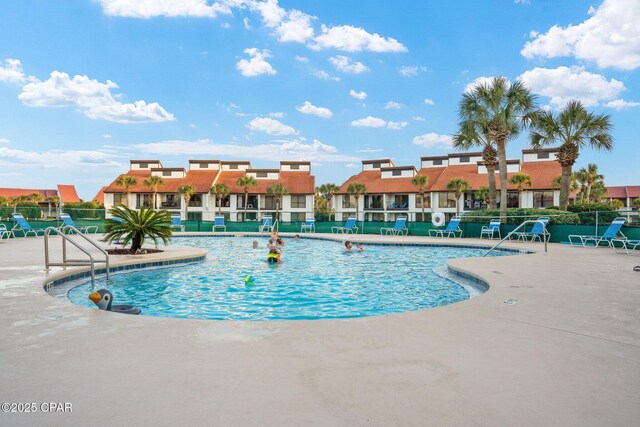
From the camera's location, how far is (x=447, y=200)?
41.2 metres

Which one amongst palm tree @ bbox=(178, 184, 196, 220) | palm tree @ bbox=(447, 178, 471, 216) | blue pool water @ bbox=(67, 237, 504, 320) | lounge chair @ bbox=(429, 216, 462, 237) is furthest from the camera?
palm tree @ bbox=(178, 184, 196, 220)

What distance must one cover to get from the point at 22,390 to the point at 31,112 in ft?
73.2

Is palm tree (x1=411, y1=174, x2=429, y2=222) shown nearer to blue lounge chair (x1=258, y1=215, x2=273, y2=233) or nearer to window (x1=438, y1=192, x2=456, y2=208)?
window (x1=438, y1=192, x2=456, y2=208)

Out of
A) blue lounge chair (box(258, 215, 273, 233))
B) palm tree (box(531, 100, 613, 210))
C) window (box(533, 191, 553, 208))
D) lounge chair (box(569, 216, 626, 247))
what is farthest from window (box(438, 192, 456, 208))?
lounge chair (box(569, 216, 626, 247))

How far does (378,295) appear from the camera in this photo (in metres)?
7.81

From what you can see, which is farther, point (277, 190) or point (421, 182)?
point (277, 190)

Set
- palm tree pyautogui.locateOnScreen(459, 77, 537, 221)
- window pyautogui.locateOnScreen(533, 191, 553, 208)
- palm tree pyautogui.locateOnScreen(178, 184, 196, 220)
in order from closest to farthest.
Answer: palm tree pyautogui.locateOnScreen(459, 77, 537, 221) < window pyautogui.locateOnScreen(533, 191, 553, 208) < palm tree pyautogui.locateOnScreen(178, 184, 196, 220)

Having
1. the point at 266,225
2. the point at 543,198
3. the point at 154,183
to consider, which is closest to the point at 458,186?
the point at 543,198

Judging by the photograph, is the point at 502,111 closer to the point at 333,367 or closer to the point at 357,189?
the point at 357,189

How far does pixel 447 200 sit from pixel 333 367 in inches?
1576

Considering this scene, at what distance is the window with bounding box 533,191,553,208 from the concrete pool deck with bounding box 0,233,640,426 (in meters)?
36.9

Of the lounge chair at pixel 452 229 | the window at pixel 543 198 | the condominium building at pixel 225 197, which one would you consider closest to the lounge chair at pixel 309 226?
the lounge chair at pixel 452 229

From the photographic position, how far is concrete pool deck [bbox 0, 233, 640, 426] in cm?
234

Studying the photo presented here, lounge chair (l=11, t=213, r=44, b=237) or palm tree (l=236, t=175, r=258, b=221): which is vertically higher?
palm tree (l=236, t=175, r=258, b=221)
